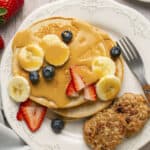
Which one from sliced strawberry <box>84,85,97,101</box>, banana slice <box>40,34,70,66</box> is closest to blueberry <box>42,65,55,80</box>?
banana slice <box>40,34,70,66</box>

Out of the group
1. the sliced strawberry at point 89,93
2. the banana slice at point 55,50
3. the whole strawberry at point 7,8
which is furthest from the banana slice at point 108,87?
the whole strawberry at point 7,8

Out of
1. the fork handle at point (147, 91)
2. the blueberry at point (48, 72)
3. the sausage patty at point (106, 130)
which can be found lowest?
the sausage patty at point (106, 130)

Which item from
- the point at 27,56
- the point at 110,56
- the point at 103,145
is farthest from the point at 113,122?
the point at 27,56

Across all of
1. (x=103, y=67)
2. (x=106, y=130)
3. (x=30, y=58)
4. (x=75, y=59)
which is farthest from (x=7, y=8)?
(x=106, y=130)

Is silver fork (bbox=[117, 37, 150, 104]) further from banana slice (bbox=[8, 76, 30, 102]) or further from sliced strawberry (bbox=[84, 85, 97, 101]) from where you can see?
banana slice (bbox=[8, 76, 30, 102])

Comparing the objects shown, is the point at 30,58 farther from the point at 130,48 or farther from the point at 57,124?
the point at 130,48

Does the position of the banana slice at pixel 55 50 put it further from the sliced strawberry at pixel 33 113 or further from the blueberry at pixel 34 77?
the sliced strawberry at pixel 33 113
